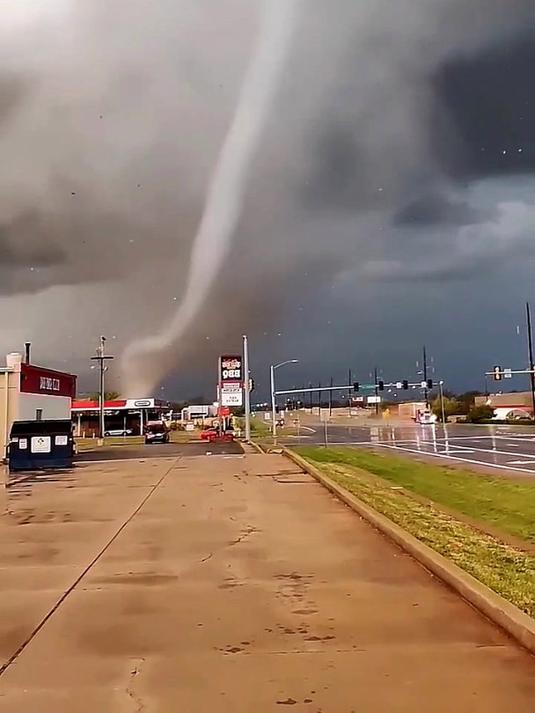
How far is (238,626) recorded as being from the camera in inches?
282

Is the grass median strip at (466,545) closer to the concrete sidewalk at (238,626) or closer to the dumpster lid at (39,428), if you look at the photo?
the concrete sidewalk at (238,626)

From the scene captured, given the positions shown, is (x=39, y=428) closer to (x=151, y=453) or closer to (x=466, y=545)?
(x=151, y=453)

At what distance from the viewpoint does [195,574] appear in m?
9.66

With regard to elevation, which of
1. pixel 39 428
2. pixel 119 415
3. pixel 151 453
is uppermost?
pixel 119 415

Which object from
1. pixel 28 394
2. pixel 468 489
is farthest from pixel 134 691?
pixel 28 394

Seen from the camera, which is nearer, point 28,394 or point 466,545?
point 466,545

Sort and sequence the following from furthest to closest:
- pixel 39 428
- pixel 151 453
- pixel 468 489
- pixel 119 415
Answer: pixel 119 415 < pixel 151 453 < pixel 39 428 < pixel 468 489

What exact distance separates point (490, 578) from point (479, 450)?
3217cm

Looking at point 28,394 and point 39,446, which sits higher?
point 28,394

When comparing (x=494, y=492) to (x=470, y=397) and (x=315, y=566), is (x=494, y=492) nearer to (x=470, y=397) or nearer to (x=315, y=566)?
(x=315, y=566)

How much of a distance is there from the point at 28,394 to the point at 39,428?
7.56 m

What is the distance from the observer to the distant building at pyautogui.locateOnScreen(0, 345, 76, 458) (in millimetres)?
38344

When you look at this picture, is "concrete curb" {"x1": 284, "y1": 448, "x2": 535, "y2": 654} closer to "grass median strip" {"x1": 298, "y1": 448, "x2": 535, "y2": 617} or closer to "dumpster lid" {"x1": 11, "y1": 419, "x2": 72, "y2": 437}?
"grass median strip" {"x1": 298, "y1": 448, "x2": 535, "y2": 617}

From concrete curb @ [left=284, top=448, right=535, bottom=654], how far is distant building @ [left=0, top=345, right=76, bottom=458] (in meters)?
27.2
